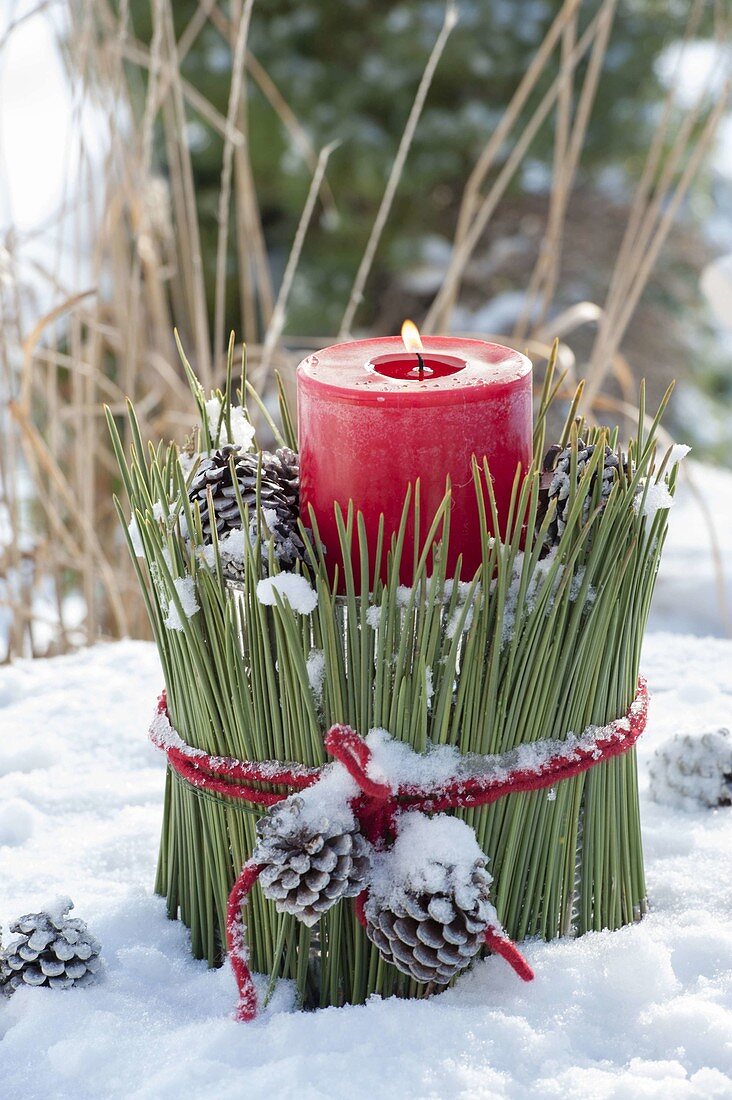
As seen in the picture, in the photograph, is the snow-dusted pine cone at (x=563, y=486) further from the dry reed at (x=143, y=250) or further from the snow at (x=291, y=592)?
the dry reed at (x=143, y=250)

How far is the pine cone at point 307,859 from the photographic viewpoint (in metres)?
0.54

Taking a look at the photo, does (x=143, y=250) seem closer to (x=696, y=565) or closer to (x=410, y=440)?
(x=410, y=440)

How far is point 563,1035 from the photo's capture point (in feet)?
1.81

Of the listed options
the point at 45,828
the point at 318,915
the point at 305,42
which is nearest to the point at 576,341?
the point at 305,42

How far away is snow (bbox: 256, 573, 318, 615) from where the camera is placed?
0.55 meters

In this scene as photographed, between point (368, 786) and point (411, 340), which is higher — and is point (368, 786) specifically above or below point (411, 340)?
below

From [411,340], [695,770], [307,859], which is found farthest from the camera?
[695,770]

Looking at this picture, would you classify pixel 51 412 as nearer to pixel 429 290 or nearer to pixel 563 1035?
pixel 563 1035

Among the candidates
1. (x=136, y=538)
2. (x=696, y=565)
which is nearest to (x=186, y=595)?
(x=136, y=538)

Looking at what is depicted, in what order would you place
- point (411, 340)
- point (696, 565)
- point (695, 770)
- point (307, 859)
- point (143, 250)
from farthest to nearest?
1. point (696, 565)
2. point (143, 250)
3. point (695, 770)
4. point (411, 340)
5. point (307, 859)

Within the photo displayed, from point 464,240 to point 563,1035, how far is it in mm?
926

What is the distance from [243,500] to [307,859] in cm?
20

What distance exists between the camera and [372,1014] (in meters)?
0.56

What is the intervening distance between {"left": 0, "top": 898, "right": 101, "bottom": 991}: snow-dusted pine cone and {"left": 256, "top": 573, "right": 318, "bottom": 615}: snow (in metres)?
0.23
